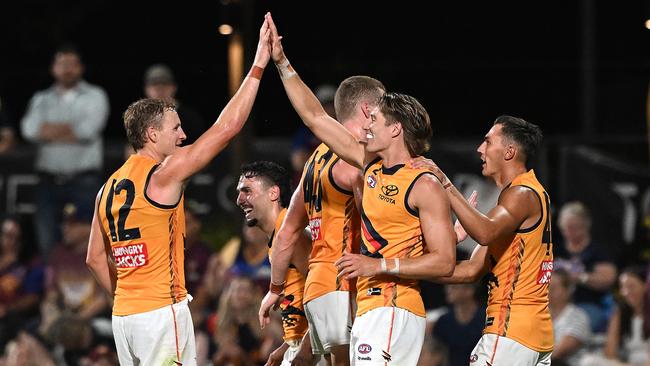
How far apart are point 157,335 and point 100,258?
815mm

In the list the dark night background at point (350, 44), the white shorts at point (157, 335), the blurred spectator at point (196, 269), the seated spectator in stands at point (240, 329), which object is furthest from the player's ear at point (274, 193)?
the dark night background at point (350, 44)

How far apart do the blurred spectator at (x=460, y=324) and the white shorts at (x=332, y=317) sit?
13.0 feet

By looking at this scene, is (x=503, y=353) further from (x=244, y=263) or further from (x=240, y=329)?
(x=244, y=263)

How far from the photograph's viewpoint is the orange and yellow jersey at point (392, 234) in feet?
23.8

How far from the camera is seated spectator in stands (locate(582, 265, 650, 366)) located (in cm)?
1224

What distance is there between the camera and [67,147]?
14.0 meters

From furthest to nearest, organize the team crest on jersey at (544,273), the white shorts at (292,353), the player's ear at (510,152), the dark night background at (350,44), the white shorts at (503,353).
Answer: the dark night background at (350,44)
the white shorts at (292,353)
the player's ear at (510,152)
the team crest on jersey at (544,273)
the white shorts at (503,353)

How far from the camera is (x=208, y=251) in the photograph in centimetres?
1313

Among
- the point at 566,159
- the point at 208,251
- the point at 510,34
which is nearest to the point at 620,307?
the point at 566,159

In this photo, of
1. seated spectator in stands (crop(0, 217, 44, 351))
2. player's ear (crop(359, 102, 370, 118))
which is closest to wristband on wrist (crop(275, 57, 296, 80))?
player's ear (crop(359, 102, 370, 118))

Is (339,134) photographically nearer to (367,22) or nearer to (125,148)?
(125,148)

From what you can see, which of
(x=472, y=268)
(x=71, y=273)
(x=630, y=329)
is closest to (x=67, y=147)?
(x=71, y=273)

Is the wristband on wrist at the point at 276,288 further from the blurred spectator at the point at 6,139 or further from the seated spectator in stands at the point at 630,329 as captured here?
the blurred spectator at the point at 6,139

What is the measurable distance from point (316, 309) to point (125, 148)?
6.40m
